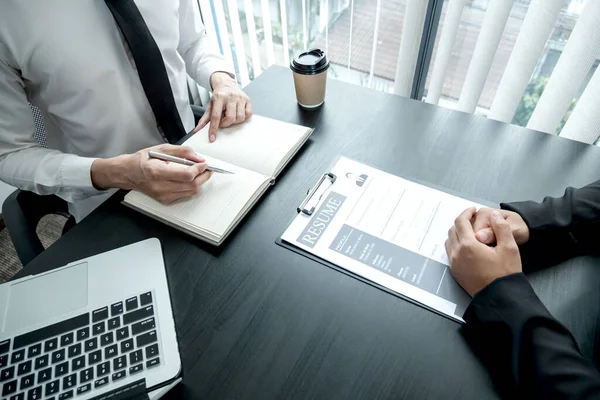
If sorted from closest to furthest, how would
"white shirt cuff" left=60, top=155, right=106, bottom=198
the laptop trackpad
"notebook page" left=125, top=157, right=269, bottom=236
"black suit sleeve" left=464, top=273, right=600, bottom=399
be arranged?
1. "black suit sleeve" left=464, top=273, right=600, bottom=399
2. the laptop trackpad
3. "notebook page" left=125, top=157, right=269, bottom=236
4. "white shirt cuff" left=60, top=155, right=106, bottom=198

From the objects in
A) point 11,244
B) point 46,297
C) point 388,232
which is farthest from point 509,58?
point 11,244

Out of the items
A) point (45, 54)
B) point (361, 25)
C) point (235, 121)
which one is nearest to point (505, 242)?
point (235, 121)

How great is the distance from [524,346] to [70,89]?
99cm

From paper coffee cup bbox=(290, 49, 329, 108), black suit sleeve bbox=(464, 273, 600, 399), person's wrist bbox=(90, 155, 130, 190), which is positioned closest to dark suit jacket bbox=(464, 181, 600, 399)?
black suit sleeve bbox=(464, 273, 600, 399)

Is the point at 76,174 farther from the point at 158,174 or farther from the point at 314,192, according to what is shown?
the point at 314,192

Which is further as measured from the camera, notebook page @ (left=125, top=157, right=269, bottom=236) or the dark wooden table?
notebook page @ (left=125, top=157, right=269, bottom=236)

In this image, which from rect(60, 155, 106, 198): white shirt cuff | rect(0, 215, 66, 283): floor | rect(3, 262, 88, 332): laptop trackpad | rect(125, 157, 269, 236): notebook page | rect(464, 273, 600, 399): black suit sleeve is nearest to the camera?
rect(464, 273, 600, 399): black suit sleeve

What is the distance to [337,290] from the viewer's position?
0.60 m

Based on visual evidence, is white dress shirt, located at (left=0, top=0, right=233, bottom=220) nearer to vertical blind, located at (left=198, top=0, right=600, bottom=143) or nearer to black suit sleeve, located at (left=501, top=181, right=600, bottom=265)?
vertical blind, located at (left=198, top=0, right=600, bottom=143)

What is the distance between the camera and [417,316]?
0.57 meters

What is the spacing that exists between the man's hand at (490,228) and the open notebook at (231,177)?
1.31ft

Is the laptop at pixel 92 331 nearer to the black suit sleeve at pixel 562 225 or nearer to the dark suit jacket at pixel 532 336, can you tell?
the dark suit jacket at pixel 532 336

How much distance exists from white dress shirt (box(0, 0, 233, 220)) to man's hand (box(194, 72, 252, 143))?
19 centimetres

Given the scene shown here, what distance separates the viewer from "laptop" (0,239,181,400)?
1.66 ft
